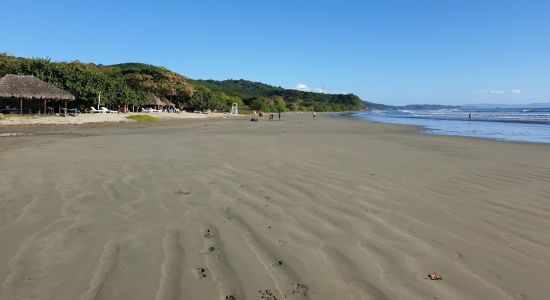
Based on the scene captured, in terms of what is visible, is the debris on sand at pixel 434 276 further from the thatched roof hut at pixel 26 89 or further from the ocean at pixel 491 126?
the thatched roof hut at pixel 26 89

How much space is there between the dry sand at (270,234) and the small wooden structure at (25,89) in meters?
31.9

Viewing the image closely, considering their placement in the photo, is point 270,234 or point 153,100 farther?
point 153,100

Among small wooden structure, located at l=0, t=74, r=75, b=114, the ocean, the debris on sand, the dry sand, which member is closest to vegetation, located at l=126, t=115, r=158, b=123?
small wooden structure, located at l=0, t=74, r=75, b=114

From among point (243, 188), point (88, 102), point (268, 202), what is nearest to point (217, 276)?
point (268, 202)

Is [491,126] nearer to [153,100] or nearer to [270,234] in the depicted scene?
[270,234]

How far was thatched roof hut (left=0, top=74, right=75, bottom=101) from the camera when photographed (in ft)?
114

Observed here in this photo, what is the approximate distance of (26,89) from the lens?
35781mm

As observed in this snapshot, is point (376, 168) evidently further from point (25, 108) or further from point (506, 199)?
point (25, 108)

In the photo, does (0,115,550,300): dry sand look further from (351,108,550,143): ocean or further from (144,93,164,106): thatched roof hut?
(144,93,164,106): thatched roof hut

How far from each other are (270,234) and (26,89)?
38.8 meters

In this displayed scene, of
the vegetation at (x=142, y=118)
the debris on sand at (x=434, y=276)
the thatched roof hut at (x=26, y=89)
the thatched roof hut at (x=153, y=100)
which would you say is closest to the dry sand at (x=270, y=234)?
the debris on sand at (x=434, y=276)

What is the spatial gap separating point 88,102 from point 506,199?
158 ft

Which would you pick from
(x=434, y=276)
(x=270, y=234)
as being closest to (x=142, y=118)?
(x=270, y=234)

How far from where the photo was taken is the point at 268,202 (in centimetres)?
581
